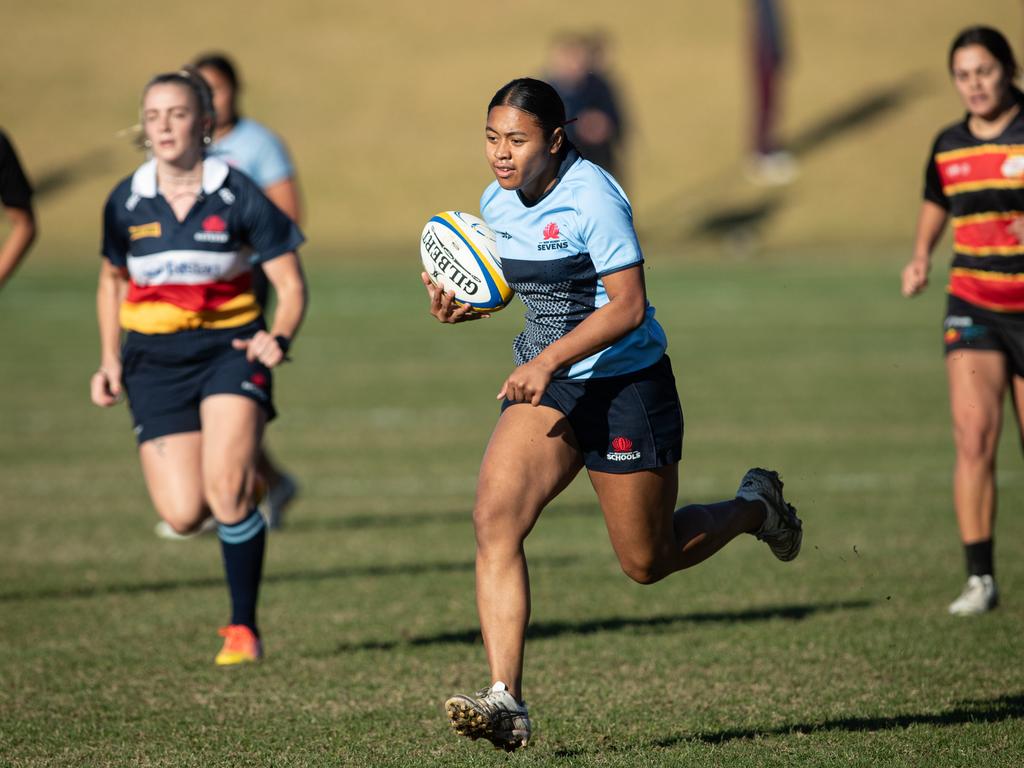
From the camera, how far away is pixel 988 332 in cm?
725

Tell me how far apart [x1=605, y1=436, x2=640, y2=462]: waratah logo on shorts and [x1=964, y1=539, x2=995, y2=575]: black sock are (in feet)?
9.57

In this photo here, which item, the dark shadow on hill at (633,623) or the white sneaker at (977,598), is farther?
the white sneaker at (977,598)

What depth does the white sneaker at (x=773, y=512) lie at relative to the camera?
5887 mm

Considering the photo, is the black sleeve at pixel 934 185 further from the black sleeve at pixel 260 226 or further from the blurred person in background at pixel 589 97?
the blurred person in background at pixel 589 97

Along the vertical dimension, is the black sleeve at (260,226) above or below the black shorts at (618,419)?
above

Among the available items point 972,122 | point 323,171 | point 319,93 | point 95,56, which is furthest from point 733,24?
point 972,122

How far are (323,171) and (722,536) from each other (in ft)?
94.7

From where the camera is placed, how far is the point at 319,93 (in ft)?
127

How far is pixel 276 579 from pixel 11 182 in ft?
8.50

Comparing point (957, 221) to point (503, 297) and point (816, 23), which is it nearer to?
point (503, 297)

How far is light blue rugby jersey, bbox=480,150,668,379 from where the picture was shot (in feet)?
16.0

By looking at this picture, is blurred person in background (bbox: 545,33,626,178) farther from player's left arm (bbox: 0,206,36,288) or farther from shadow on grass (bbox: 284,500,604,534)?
player's left arm (bbox: 0,206,36,288)

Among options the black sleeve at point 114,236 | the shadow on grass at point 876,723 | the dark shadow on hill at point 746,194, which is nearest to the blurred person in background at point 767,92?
the dark shadow on hill at point 746,194

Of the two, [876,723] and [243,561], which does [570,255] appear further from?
[243,561]
